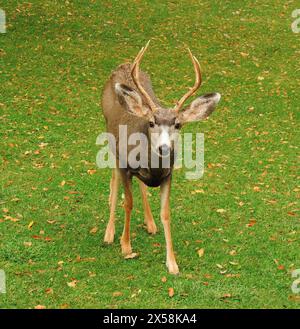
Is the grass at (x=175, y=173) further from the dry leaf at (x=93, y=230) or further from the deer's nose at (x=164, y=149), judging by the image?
the deer's nose at (x=164, y=149)

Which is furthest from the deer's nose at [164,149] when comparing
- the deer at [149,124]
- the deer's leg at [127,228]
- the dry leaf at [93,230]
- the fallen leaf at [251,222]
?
the fallen leaf at [251,222]

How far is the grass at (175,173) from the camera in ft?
21.5

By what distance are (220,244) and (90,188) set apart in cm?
259

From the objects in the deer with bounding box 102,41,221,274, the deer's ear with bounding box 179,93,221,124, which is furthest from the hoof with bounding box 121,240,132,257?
the deer's ear with bounding box 179,93,221,124

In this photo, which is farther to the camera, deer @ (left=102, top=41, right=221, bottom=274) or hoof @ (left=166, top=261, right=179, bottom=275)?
hoof @ (left=166, top=261, right=179, bottom=275)

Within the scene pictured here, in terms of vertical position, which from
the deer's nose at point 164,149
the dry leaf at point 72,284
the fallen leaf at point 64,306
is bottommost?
the fallen leaf at point 64,306

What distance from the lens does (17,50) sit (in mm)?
16469

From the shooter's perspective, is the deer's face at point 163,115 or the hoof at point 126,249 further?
the hoof at point 126,249

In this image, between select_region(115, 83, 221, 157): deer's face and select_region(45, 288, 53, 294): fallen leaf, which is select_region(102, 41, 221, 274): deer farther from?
select_region(45, 288, 53, 294): fallen leaf

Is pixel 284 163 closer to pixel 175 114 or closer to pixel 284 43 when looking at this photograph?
pixel 175 114

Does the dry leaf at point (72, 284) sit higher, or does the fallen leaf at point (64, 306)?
the dry leaf at point (72, 284)

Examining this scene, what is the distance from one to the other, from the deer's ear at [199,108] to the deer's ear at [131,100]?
0.43 meters

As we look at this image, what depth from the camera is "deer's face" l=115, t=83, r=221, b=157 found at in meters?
6.13
